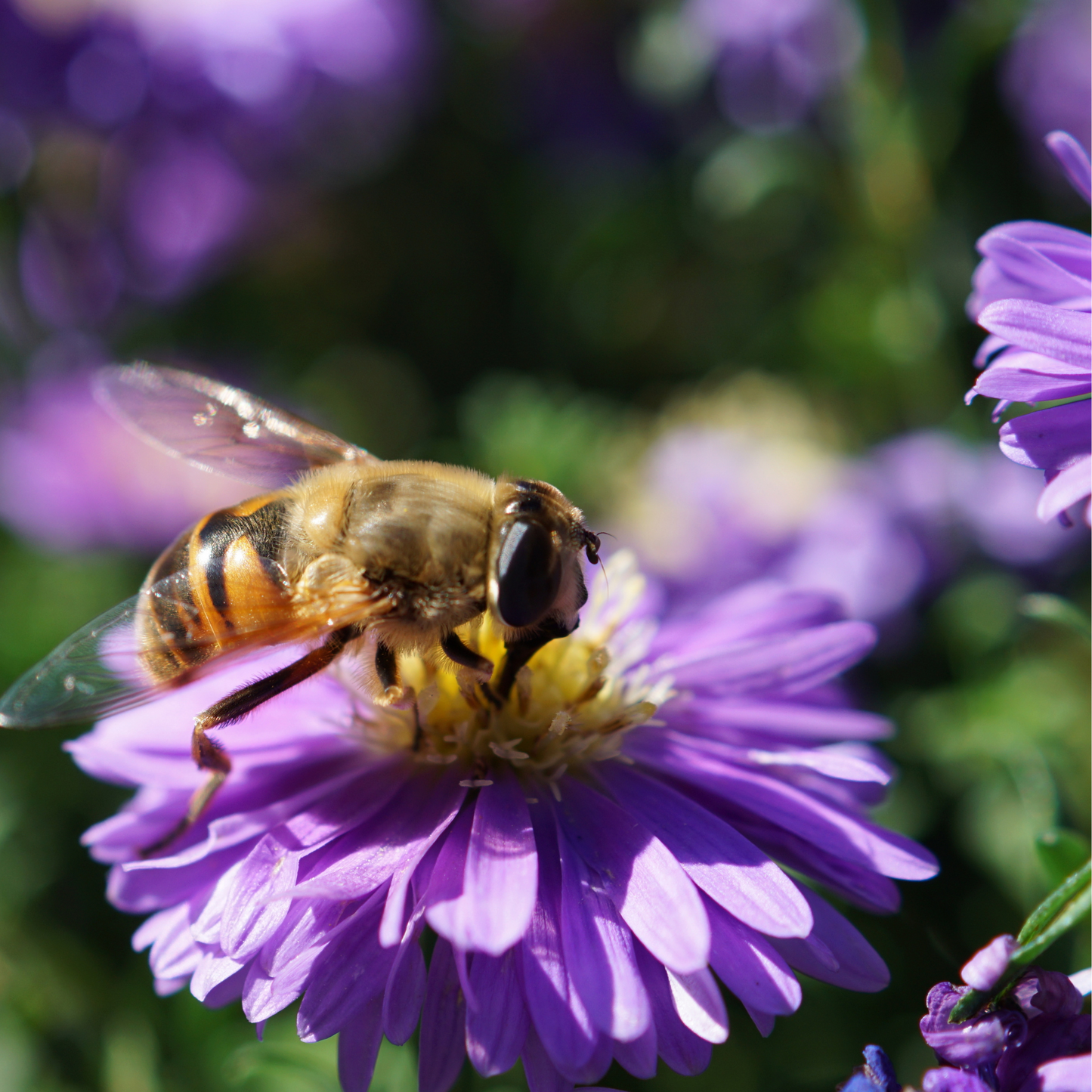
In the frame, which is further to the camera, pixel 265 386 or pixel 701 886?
pixel 265 386

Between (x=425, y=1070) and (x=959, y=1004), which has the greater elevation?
(x=959, y=1004)

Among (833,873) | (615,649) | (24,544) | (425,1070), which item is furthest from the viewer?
(24,544)

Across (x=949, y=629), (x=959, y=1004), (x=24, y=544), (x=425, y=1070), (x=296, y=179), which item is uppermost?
(x=296, y=179)

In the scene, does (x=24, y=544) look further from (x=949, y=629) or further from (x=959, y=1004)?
(x=959, y=1004)

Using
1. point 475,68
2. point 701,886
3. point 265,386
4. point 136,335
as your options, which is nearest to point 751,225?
point 475,68

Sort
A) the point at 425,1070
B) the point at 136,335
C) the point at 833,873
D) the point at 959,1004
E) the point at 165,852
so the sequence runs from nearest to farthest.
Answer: the point at 959,1004 → the point at 425,1070 → the point at 833,873 → the point at 165,852 → the point at 136,335

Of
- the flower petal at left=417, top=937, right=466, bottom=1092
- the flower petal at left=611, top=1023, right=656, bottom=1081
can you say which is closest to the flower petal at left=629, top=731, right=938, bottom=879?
the flower petal at left=611, top=1023, right=656, bottom=1081

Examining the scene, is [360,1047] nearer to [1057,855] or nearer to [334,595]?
[334,595]

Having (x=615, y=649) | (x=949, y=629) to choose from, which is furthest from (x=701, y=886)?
(x=949, y=629)
